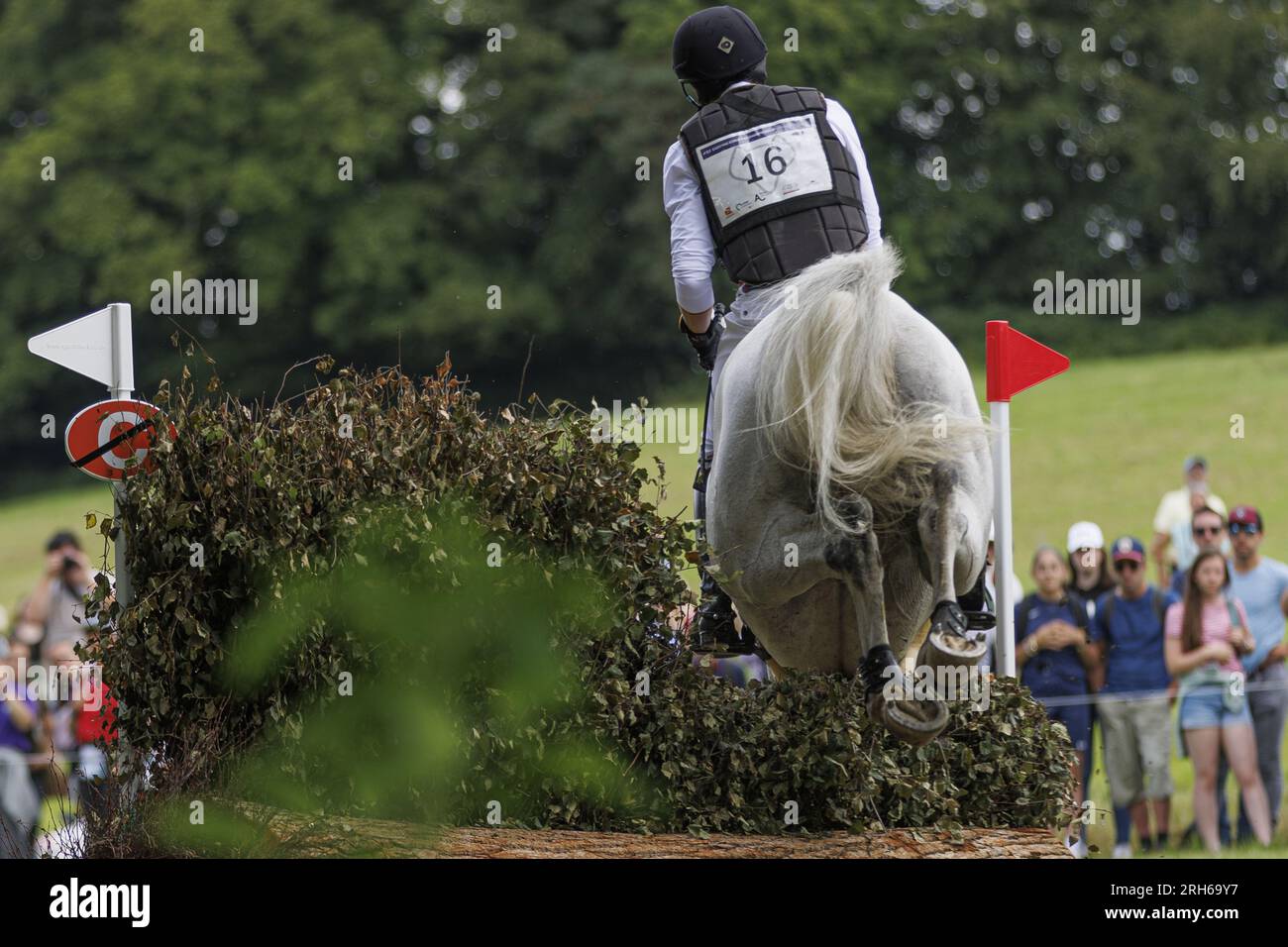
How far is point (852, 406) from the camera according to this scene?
5379 mm

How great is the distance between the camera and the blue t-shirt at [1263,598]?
34.7 ft

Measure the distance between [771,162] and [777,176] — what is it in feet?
0.18

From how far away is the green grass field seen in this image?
24016mm

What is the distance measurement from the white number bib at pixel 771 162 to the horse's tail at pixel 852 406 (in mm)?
847

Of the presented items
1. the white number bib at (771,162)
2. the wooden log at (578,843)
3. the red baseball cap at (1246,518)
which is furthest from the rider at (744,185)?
the red baseball cap at (1246,518)

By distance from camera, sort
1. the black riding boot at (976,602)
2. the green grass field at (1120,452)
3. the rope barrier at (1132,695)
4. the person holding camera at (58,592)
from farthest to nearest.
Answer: the green grass field at (1120,452)
the person holding camera at (58,592)
the rope barrier at (1132,695)
the black riding boot at (976,602)

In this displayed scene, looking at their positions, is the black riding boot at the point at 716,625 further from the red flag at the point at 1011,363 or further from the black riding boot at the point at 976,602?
the red flag at the point at 1011,363

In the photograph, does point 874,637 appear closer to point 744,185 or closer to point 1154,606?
point 744,185

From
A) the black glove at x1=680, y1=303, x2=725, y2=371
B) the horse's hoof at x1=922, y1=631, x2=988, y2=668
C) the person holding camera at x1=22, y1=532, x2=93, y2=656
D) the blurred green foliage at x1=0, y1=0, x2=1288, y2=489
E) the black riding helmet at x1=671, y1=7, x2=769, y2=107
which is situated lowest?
the horse's hoof at x1=922, y1=631, x2=988, y2=668

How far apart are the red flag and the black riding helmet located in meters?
1.63

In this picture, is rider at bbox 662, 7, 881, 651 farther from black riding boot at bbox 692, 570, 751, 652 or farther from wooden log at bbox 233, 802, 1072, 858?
wooden log at bbox 233, 802, 1072, 858

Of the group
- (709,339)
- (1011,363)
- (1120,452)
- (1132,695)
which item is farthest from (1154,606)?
(1120,452)

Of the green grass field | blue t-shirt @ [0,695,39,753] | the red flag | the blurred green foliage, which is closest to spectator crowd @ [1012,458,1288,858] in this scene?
the red flag
